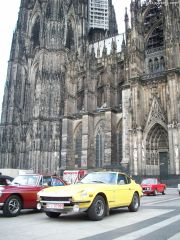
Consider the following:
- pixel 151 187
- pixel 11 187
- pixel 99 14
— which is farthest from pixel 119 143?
pixel 99 14

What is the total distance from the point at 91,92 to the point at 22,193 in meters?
31.2

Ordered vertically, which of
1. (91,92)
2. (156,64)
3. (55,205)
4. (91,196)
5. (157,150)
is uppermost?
(156,64)

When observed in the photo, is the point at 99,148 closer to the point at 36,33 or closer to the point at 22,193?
the point at 36,33

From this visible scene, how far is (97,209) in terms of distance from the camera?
286 inches

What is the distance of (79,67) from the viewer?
1742 inches

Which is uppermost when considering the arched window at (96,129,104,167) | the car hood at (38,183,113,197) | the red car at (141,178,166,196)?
the arched window at (96,129,104,167)

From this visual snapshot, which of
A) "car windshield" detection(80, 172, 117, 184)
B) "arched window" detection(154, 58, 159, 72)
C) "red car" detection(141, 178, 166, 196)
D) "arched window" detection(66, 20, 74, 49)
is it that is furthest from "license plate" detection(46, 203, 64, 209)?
"arched window" detection(66, 20, 74, 49)

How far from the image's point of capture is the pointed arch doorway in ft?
99.9

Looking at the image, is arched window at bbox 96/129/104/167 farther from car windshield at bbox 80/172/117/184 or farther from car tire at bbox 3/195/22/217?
car tire at bbox 3/195/22/217

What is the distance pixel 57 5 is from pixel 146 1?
1664 cm

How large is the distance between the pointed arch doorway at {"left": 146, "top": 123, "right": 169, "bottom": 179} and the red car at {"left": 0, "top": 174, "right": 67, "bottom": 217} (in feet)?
71.1

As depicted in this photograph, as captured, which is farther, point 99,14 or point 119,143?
point 99,14

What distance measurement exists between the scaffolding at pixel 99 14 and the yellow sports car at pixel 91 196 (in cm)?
4971

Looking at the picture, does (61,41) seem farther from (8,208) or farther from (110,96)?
(8,208)
